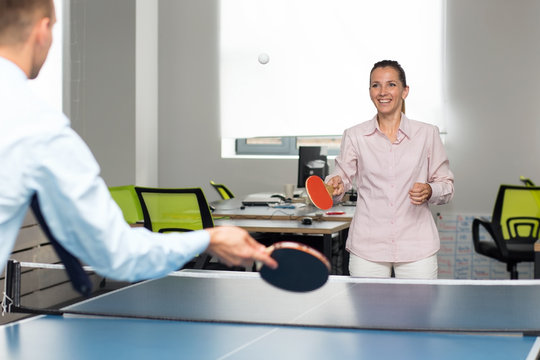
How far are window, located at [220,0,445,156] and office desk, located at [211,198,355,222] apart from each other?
2.19 meters

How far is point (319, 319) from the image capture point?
2.02 meters

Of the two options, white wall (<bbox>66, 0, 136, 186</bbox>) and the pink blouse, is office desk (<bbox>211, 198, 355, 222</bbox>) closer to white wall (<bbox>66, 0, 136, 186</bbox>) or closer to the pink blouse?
the pink blouse

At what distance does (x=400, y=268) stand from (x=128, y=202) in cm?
248

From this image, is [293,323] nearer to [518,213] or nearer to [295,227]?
[295,227]

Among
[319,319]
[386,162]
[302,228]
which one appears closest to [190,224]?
[302,228]

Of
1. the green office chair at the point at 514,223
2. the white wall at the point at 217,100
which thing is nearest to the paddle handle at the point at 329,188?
the green office chair at the point at 514,223

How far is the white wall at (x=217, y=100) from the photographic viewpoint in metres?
6.54

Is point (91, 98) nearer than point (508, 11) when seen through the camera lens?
No

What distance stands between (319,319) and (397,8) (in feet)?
18.0

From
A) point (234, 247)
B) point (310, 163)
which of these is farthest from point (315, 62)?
point (234, 247)

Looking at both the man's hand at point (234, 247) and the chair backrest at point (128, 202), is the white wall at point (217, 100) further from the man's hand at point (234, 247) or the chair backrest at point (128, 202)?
the man's hand at point (234, 247)

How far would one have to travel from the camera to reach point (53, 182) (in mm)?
1065

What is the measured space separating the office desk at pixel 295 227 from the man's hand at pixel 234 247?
272 cm

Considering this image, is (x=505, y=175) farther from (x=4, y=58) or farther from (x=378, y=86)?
(x=4, y=58)
